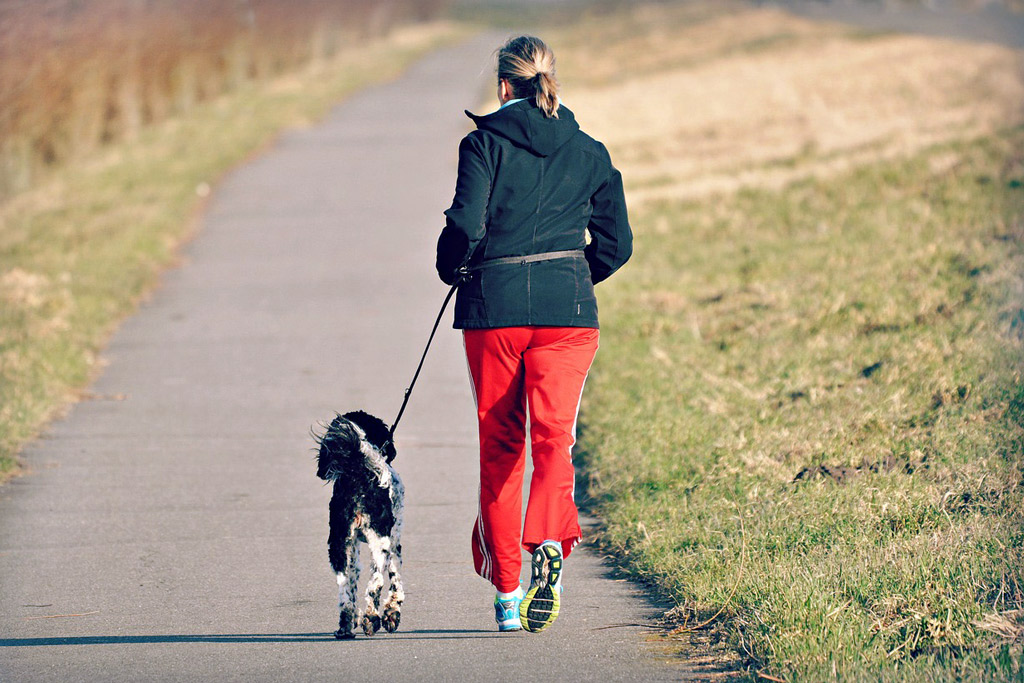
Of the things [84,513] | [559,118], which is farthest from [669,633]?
[84,513]

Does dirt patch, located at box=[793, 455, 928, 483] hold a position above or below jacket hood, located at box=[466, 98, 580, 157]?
below

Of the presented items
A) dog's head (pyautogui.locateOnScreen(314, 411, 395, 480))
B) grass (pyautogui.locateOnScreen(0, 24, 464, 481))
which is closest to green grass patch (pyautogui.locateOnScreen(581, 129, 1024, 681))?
dog's head (pyautogui.locateOnScreen(314, 411, 395, 480))

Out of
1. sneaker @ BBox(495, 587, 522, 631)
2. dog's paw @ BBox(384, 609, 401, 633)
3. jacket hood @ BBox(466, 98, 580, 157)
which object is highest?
jacket hood @ BBox(466, 98, 580, 157)

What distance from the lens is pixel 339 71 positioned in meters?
39.2

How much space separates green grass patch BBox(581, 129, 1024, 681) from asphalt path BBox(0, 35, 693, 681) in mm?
504

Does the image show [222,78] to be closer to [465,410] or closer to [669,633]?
[465,410]

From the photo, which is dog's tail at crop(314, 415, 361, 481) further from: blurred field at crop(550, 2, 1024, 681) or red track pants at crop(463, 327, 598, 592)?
blurred field at crop(550, 2, 1024, 681)

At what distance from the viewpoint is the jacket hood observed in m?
4.96

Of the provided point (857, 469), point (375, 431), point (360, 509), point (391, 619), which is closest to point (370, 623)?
point (391, 619)

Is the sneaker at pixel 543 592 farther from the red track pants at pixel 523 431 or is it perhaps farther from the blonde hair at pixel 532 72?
the blonde hair at pixel 532 72

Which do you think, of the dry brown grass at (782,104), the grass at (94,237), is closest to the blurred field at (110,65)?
the grass at (94,237)

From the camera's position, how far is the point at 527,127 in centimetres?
496

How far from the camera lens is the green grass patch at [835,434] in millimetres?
4945

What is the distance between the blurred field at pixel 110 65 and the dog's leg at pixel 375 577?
15.5 meters
